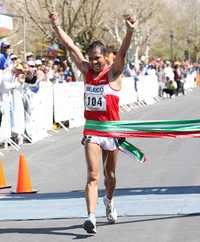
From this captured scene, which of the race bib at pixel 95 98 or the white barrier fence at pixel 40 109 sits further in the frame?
the white barrier fence at pixel 40 109

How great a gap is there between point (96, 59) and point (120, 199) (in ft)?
8.04

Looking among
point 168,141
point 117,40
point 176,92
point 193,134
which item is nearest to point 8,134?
point 168,141

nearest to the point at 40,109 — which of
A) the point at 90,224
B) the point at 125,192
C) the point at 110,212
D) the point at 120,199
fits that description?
the point at 125,192

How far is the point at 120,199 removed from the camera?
385 inches

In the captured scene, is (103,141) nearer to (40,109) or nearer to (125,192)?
(125,192)

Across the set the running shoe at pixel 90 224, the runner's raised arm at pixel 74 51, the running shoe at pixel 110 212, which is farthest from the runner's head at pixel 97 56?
the running shoe at pixel 90 224

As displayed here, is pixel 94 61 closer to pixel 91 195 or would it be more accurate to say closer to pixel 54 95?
pixel 91 195

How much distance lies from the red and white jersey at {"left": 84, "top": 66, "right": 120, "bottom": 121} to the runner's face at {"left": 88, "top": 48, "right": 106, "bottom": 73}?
0.19 feet

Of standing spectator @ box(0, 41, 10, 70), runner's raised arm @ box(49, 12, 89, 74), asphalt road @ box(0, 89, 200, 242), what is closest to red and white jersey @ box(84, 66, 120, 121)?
runner's raised arm @ box(49, 12, 89, 74)

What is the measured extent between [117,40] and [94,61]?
56772 mm

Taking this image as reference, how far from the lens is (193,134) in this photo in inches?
366

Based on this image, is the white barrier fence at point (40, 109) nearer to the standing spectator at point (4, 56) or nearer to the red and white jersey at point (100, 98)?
the standing spectator at point (4, 56)

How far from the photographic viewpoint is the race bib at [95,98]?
26.0 ft

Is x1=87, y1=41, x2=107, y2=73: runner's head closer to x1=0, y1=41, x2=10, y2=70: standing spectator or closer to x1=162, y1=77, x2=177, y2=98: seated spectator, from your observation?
x1=0, y1=41, x2=10, y2=70: standing spectator
